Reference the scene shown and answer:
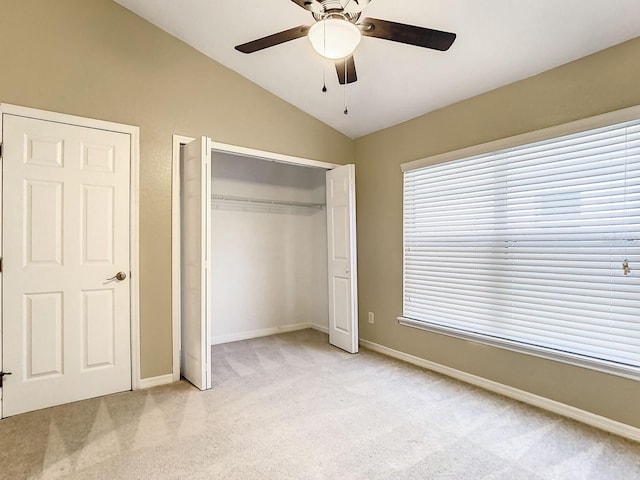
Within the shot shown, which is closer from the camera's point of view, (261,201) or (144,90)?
(144,90)

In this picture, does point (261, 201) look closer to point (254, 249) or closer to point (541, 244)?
point (254, 249)

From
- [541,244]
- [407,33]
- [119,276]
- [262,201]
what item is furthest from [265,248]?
[407,33]

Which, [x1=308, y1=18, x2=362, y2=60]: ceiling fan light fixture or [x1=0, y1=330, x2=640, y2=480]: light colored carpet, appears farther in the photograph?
[x1=0, y1=330, x2=640, y2=480]: light colored carpet

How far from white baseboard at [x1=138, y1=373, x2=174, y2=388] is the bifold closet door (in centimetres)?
15

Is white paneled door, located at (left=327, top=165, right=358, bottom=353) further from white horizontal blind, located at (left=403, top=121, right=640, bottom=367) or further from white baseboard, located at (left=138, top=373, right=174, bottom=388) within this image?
white baseboard, located at (left=138, top=373, right=174, bottom=388)

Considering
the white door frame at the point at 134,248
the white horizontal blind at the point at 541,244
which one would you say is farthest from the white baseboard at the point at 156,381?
the white horizontal blind at the point at 541,244

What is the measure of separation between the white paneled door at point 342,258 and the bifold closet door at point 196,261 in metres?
1.53

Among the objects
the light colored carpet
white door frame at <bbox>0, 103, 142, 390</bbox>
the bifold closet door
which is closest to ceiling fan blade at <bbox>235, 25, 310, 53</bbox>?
the bifold closet door

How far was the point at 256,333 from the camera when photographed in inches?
179

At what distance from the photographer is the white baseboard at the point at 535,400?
86.2 inches

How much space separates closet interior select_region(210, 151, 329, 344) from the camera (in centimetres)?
435

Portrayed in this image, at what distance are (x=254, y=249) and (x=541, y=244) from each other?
10.8 feet

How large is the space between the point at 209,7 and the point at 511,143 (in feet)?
8.58

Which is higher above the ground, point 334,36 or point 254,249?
point 334,36
